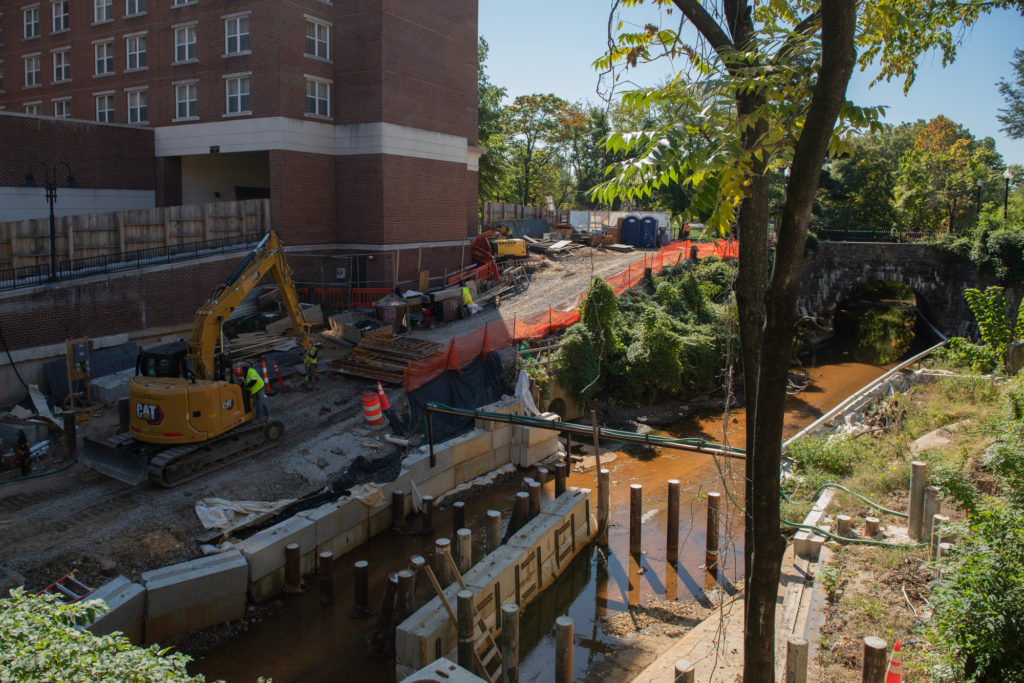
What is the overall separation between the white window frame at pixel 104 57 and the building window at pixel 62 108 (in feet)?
10.4

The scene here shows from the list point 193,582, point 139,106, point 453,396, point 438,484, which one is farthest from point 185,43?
point 193,582

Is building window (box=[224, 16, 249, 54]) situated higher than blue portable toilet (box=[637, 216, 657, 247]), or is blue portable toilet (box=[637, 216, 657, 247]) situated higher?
building window (box=[224, 16, 249, 54])

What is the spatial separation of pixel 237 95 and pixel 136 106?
22.8ft

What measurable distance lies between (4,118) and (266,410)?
20119 mm

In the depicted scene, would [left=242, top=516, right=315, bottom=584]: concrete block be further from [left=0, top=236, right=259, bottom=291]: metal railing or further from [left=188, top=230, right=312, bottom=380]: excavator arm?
[left=0, top=236, right=259, bottom=291]: metal railing

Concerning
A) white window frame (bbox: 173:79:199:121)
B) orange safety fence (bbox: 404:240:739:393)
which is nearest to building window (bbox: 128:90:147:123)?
white window frame (bbox: 173:79:199:121)

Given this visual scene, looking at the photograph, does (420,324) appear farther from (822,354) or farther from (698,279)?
(822,354)

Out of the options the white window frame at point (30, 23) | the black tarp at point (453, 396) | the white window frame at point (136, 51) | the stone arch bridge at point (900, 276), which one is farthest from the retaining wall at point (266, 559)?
the white window frame at point (30, 23)

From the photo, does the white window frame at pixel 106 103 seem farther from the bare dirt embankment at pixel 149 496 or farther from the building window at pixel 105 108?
the bare dirt embankment at pixel 149 496

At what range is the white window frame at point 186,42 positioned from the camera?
31609mm

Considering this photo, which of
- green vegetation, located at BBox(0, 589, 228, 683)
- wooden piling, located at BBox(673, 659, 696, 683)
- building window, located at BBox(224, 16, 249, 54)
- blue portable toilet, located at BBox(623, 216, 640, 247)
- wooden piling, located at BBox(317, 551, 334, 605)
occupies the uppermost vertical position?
building window, located at BBox(224, 16, 249, 54)

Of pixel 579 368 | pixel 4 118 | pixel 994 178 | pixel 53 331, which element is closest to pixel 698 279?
pixel 579 368

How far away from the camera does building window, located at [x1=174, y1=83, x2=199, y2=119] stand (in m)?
32.1

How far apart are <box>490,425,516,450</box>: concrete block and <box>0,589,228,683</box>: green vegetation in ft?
50.3
